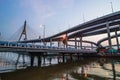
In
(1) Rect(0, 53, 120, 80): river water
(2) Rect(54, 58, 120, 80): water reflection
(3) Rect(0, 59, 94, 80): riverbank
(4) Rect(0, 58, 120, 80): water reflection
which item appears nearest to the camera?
(2) Rect(54, 58, 120, 80): water reflection

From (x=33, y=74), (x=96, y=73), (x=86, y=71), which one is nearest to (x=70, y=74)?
(x=86, y=71)

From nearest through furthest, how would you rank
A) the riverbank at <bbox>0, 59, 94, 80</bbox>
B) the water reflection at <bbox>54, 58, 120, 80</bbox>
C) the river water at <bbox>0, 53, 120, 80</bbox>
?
the water reflection at <bbox>54, 58, 120, 80</bbox> < the river water at <bbox>0, 53, 120, 80</bbox> < the riverbank at <bbox>0, 59, 94, 80</bbox>

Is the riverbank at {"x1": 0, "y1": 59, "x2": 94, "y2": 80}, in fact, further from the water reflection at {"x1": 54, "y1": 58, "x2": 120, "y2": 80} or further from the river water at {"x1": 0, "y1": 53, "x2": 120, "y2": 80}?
the water reflection at {"x1": 54, "y1": 58, "x2": 120, "y2": 80}

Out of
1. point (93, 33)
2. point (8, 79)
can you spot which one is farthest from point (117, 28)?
point (8, 79)

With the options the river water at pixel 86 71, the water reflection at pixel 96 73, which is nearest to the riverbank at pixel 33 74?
the river water at pixel 86 71

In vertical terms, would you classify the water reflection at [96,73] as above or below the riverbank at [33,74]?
above

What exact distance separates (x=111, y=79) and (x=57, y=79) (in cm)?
800

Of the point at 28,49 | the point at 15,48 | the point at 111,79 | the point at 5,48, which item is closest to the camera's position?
the point at 111,79

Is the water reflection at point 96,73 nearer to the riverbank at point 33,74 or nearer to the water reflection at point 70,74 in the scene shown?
the water reflection at point 70,74

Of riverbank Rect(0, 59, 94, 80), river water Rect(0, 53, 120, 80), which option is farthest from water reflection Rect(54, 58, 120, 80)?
riverbank Rect(0, 59, 94, 80)

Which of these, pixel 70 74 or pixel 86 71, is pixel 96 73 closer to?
pixel 86 71

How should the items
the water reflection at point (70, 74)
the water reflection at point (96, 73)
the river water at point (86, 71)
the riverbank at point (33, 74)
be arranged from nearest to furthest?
the water reflection at point (96, 73) < the river water at point (86, 71) < the water reflection at point (70, 74) < the riverbank at point (33, 74)

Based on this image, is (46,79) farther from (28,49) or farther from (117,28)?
(117,28)

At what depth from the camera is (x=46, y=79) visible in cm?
2047
